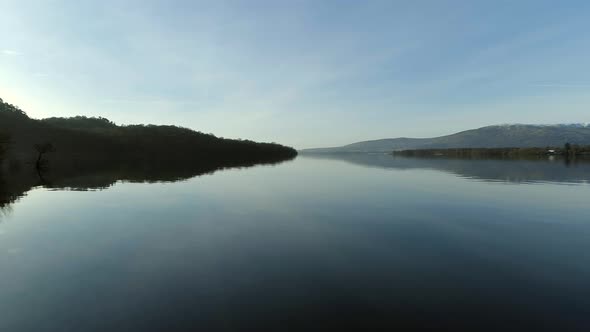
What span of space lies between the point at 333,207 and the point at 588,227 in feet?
62.7

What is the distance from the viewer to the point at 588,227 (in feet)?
65.3

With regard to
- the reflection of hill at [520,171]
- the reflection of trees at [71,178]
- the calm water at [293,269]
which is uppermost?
the reflection of trees at [71,178]

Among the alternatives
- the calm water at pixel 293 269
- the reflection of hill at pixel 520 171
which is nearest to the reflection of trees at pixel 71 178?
the calm water at pixel 293 269

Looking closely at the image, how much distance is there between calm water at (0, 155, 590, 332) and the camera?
8.72m

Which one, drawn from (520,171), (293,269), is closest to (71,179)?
(293,269)

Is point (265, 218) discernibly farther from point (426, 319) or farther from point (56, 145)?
point (56, 145)

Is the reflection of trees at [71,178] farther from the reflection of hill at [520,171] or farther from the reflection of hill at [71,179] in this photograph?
the reflection of hill at [520,171]

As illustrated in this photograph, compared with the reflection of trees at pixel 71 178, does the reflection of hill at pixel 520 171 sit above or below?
below

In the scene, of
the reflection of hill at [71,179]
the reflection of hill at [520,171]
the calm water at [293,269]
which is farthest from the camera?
the reflection of hill at [520,171]

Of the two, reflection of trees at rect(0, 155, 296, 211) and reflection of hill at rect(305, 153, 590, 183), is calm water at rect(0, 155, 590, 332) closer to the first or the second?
reflection of trees at rect(0, 155, 296, 211)

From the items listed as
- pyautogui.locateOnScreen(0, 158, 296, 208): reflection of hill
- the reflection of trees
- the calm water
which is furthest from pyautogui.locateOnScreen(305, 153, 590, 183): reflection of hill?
pyautogui.locateOnScreen(0, 158, 296, 208): reflection of hill

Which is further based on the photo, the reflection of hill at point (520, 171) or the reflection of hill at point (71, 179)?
the reflection of hill at point (520, 171)

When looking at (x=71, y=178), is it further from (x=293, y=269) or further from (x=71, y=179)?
(x=293, y=269)

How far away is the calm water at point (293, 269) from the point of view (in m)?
8.72
